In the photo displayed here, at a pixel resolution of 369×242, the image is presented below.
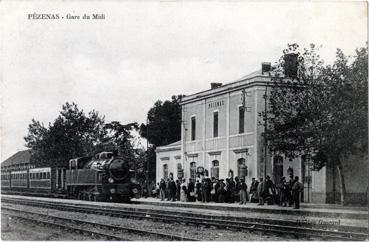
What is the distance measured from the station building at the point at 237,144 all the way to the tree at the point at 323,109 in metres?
1.72

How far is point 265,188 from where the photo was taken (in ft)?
86.5

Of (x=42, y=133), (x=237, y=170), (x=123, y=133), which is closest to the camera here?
(x=237, y=170)

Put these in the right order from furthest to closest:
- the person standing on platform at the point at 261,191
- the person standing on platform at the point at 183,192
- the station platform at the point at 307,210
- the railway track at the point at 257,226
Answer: the person standing on platform at the point at 183,192 → the person standing on platform at the point at 261,191 → the station platform at the point at 307,210 → the railway track at the point at 257,226

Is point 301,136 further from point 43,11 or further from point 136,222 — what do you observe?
point 43,11

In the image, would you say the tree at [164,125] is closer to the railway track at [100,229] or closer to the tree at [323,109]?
the tree at [323,109]

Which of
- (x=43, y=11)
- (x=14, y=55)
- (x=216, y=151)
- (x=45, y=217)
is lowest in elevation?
(x=45, y=217)

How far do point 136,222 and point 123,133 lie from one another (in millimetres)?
35684

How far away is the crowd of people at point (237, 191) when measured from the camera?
2434cm

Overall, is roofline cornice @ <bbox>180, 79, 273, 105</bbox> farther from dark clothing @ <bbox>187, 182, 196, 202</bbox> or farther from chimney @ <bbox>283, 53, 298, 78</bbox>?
dark clothing @ <bbox>187, 182, 196, 202</bbox>

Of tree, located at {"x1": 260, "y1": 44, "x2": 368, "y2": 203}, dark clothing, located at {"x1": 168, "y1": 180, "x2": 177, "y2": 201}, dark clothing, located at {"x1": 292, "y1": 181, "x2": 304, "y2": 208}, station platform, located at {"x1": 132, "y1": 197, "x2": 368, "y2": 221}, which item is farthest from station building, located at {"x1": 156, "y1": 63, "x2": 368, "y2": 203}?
dark clothing, located at {"x1": 292, "y1": 181, "x2": 304, "y2": 208}

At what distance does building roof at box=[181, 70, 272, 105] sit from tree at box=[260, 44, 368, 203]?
276 cm

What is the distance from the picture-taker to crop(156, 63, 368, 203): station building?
29.9 metres

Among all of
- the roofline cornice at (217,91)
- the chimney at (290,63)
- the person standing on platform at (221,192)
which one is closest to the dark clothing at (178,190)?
the person standing on platform at (221,192)

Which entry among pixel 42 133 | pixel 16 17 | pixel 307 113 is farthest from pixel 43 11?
pixel 42 133
